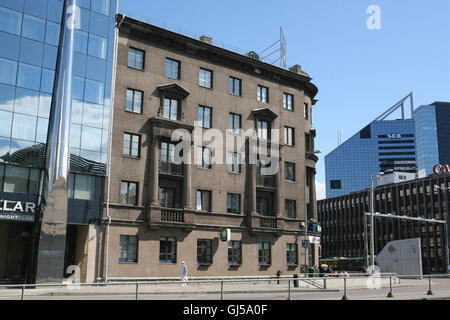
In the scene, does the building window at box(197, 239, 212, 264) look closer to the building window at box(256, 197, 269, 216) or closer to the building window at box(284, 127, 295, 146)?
the building window at box(256, 197, 269, 216)

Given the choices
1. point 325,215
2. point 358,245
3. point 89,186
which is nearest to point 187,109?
point 89,186

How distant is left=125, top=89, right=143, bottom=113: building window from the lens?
122 feet

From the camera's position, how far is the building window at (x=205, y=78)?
41.8m

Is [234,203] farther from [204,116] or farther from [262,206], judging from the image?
[204,116]

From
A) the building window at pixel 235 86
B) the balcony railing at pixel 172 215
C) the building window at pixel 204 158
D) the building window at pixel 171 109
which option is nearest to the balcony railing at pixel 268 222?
the building window at pixel 204 158

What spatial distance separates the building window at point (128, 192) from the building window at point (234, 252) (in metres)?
9.38

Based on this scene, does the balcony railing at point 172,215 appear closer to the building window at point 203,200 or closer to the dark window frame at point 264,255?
the building window at point 203,200

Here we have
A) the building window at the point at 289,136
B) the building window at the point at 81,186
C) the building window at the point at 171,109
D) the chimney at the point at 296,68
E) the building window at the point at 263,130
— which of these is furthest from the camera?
the chimney at the point at 296,68

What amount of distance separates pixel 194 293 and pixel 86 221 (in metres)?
10.5

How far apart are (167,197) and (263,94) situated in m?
14.2

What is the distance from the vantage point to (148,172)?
122 ft

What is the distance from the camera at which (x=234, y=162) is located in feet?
139

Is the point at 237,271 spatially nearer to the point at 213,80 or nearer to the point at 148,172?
the point at 148,172
